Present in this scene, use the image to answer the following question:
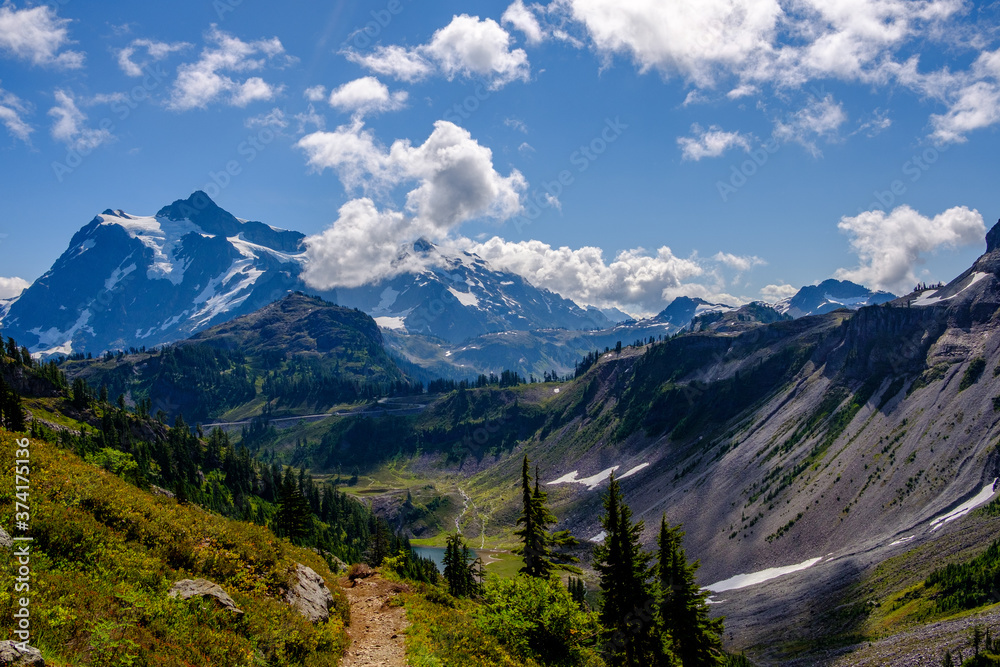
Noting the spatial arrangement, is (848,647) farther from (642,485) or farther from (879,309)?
(879,309)

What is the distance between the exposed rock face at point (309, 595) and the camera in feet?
84.1

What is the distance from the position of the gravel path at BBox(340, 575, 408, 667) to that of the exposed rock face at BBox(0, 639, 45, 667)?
1420 centimetres

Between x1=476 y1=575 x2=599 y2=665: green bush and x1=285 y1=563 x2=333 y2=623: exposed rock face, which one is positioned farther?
x1=476 y1=575 x2=599 y2=665: green bush

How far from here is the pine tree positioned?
42438mm

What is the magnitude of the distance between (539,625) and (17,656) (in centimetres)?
2243

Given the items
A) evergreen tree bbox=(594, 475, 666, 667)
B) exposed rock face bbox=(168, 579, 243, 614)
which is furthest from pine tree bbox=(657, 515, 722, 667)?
exposed rock face bbox=(168, 579, 243, 614)

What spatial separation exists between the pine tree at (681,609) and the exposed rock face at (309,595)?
86.8ft

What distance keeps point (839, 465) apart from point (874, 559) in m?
44.1

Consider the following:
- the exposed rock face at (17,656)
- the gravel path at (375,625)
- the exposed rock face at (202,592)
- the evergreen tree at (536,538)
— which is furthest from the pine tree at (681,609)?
the exposed rock face at (17,656)

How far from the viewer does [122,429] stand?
5379 inches

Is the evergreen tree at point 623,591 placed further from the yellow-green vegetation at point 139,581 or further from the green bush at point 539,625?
the yellow-green vegetation at point 139,581

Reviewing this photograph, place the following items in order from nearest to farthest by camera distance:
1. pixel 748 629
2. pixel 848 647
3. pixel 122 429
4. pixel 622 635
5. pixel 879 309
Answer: pixel 622 635 → pixel 848 647 → pixel 748 629 → pixel 122 429 → pixel 879 309

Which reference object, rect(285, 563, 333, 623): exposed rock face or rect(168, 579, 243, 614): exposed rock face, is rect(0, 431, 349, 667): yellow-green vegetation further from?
rect(285, 563, 333, 623): exposed rock face

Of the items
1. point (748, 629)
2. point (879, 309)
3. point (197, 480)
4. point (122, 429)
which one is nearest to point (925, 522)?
point (748, 629)
